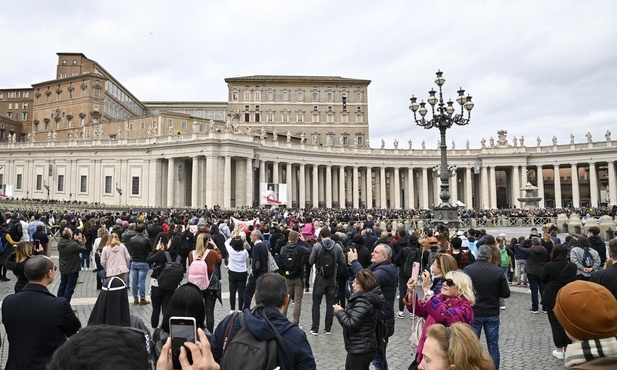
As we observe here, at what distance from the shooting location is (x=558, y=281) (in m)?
7.09

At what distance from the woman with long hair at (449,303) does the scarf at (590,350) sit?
1.92 meters

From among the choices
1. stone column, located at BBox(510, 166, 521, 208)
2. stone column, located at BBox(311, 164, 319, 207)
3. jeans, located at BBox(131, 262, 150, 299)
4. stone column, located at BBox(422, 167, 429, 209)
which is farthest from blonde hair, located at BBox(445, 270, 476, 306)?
stone column, located at BBox(510, 166, 521, 208)

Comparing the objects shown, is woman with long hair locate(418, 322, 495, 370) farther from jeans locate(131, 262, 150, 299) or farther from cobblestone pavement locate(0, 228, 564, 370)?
jeans locate(131, 262, 150, 299)

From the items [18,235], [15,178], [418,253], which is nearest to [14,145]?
[15,178]

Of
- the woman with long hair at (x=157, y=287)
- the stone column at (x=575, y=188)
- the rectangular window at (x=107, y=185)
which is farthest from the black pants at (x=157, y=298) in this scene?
the stone column at (x=575, y=188)

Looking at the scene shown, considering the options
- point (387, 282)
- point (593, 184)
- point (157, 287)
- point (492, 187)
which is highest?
point (593, 184)

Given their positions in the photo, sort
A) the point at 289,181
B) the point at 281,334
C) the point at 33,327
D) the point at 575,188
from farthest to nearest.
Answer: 1. the point at 575,188
2. the point at 289,181
3. the point at 33,327
4. the point at 281,334

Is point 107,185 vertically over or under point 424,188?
over

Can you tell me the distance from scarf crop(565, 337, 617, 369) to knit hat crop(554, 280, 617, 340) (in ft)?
0.18

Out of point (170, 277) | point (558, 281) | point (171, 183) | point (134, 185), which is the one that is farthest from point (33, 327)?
point (134, 185)

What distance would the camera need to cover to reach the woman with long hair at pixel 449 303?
14.3 ft

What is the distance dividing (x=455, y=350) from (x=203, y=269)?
576cm

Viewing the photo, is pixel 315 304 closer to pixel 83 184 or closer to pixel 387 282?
pixel 387 282

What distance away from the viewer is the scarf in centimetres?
238
